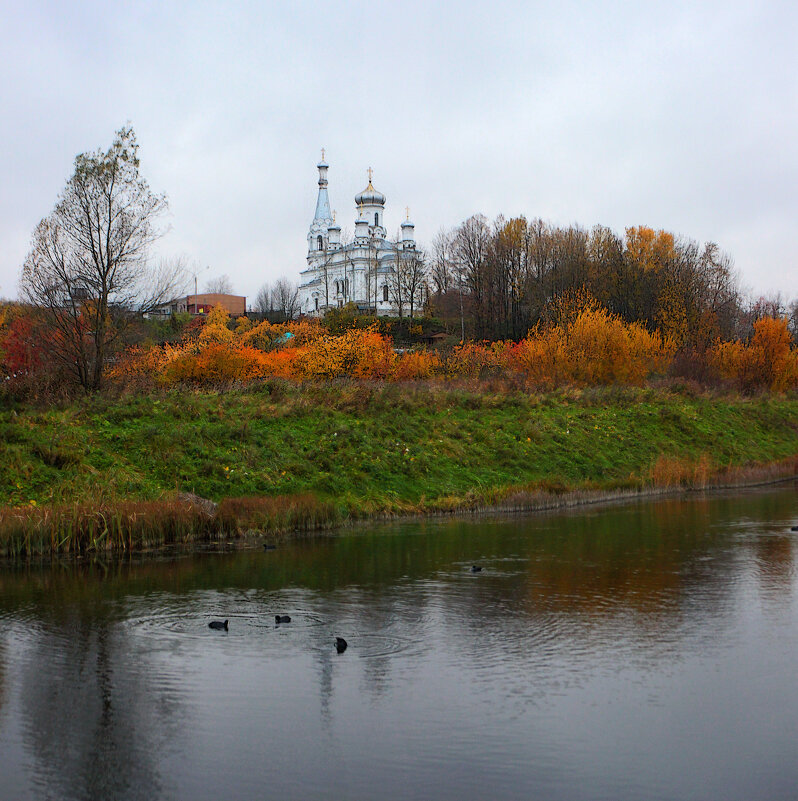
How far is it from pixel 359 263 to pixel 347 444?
94.3 meters

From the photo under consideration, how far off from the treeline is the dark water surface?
45.8m

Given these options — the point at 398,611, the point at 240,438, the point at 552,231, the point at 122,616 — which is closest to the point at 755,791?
the point at 398,611

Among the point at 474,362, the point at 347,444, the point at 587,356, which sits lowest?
the point at 347,444

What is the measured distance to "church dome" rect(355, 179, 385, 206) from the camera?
127 meters

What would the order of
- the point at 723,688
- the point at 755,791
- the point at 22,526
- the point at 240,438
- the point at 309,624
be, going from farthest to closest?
the point at 240,438 < the point at 22,526 < the point at 309,624 < the point at 723,688 < the point at 755,791

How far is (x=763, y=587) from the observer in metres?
15.4

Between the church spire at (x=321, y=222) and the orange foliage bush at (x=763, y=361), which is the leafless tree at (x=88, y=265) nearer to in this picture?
the orange foliage bush at (x=763, y=361)

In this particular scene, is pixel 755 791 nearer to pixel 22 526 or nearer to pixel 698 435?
pixel 22 526

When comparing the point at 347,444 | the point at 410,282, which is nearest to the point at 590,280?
the point at 410,282

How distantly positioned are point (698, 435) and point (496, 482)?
45.3ft

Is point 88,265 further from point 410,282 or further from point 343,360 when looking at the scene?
point 410,282

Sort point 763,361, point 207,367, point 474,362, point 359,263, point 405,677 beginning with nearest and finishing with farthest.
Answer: point 405,677, point 207,367, point 474,362, point 763,361, point 359,263

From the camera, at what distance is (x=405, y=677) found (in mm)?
10930

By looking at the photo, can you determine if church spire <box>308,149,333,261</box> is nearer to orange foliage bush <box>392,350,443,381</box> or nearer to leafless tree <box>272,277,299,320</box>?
leafless tree <box>272,277,299,320</box>
